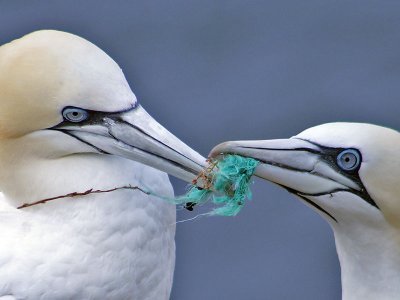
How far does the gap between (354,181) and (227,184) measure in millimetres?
594

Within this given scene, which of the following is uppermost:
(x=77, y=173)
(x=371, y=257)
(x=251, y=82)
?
(x=371, y=257)

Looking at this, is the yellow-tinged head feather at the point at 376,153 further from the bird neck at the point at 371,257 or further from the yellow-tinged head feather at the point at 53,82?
the yellow-tinged head feather at the point at 53,82

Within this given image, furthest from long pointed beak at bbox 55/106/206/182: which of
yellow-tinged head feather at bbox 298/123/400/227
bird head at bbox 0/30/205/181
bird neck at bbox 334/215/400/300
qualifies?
bird neck at bbox 334/215/400/300

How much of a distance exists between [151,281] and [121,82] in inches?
42.4

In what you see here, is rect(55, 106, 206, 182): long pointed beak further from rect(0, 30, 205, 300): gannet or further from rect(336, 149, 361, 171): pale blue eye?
rect(336, 149, 361, 171): pale blue eye

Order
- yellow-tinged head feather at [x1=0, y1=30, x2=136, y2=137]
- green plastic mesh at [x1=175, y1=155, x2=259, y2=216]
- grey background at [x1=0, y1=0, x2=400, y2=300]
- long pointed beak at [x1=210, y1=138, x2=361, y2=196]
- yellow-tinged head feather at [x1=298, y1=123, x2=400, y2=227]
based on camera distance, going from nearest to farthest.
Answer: yellow-tinged head feather at [x1=298, y1=123, x2=400, y2=227], long pointed beak at [x1=210, y1=138, x2=361, y2=196], green plastic mesh at [x1=175, y1=155, x2=259, y2=216], yellow-tinged head feather at [x1=0, y1=30, x2=136, y2=137], grey background at [x1=0, y1=0, x2=400, y2=300]

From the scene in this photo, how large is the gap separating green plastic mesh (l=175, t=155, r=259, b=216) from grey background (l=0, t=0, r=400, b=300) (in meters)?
3.63

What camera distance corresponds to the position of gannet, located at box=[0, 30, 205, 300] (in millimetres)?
7488

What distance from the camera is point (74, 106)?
7488 millimetres

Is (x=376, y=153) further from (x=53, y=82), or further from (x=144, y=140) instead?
(x=53, y=82)

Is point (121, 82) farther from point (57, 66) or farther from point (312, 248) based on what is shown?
point (312, 248)

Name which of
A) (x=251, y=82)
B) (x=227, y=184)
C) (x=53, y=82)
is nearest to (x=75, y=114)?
(x=53, y=82)

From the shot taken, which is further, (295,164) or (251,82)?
(251,82)

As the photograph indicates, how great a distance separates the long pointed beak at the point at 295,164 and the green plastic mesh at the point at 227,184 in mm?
131
